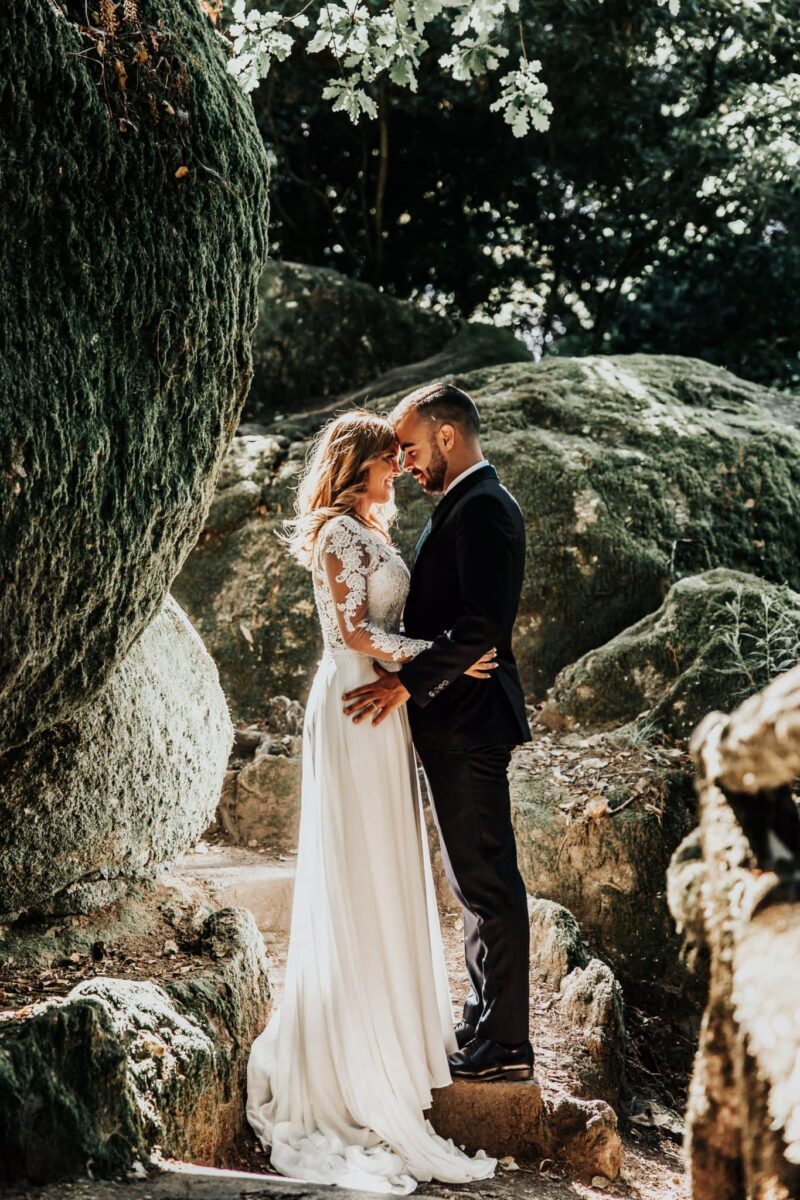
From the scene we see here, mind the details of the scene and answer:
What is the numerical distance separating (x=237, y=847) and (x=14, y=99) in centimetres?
542

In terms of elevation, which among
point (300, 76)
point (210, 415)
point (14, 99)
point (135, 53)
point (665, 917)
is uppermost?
point (300, 76)

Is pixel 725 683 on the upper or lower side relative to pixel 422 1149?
upper

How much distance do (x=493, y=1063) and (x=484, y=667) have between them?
1606 millimetres

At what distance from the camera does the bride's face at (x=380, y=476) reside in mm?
4676

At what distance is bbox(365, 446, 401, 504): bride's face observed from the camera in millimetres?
4676

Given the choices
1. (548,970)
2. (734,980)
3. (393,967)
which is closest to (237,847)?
(548,970)

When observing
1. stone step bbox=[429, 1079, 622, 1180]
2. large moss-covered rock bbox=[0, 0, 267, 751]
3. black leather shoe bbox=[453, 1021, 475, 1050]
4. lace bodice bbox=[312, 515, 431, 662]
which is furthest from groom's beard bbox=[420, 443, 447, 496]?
stone step bbox=[429, 1079, 622, 1180]

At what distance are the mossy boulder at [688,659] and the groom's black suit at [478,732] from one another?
2842 mm

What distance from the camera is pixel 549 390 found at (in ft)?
31.4

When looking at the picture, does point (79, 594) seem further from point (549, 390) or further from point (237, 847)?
point (549, 390)

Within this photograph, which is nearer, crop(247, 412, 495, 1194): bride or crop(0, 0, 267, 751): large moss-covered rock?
crop(0, 0, 267, 751): large moss-covered rock

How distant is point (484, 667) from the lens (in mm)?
4492

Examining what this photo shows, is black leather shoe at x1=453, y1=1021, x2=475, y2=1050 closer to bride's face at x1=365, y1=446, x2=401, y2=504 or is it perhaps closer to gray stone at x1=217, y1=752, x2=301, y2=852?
bride's face at x1=365, y1=446, x2=401, y2=504

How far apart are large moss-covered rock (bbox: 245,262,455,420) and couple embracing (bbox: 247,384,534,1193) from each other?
24.3ft
